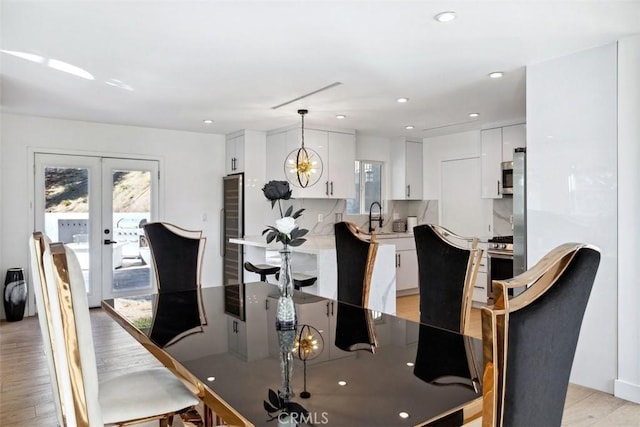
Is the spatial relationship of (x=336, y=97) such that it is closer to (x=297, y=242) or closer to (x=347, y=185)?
(x=347, y=185)

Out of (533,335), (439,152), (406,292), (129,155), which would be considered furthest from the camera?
(439,152)

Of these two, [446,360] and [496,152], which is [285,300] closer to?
[446,360]

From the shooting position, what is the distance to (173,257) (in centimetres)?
299

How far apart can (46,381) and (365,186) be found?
16.2ft

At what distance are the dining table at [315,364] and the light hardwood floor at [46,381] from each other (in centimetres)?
114

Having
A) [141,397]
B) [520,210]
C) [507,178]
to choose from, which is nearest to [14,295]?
[141,397]

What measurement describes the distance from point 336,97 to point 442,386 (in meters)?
3.51

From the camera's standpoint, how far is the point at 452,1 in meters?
2.31

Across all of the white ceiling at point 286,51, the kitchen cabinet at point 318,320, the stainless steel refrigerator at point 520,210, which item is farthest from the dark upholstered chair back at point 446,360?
the stainless steel refrigerator at point 520,210

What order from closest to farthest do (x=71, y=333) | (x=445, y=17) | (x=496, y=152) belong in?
1. (x=71, y=333)
2. (x=445, y=17)
3. (x=496, y=152)

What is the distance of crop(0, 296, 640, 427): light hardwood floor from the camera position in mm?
2555

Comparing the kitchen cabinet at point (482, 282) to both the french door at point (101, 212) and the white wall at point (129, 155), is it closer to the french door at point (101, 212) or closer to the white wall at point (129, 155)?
the white wall at point (129, 155)

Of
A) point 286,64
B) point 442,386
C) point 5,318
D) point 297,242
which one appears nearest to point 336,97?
point 286,64

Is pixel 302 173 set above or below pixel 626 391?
above
